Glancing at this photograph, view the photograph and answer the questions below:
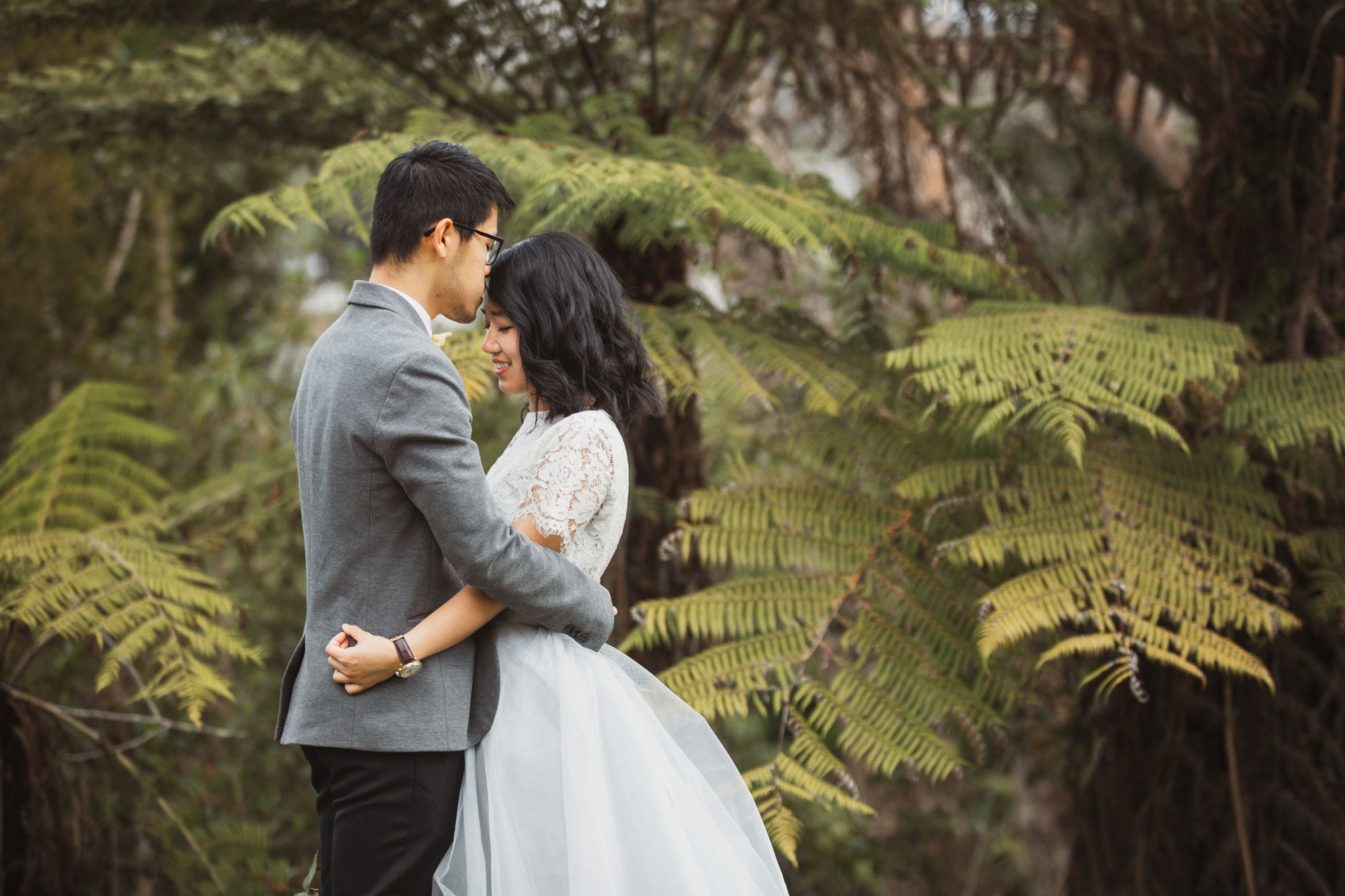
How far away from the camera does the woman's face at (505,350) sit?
5.14 feet

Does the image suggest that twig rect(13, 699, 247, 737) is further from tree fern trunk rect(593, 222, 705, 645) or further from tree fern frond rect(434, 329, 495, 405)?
tree fern trunk rect(593, 222, 705, 645)

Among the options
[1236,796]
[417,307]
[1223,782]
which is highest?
[417,307]

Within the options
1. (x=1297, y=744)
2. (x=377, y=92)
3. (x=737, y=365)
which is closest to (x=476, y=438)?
(x=377, y=92)

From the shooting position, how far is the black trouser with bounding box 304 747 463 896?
1317 millimetres

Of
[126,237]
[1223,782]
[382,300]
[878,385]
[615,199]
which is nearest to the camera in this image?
[382,300]

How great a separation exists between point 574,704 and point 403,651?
268mm

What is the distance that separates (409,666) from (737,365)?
1.37 meters

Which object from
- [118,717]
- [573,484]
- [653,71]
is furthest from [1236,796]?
[118,717]

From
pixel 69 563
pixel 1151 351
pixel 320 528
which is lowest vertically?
pixel 69 563

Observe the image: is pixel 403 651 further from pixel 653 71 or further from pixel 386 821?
pixel 653 71

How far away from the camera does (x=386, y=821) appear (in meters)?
1.33

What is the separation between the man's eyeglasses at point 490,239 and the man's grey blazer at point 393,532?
0.44 ft

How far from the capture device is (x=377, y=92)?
3377mm

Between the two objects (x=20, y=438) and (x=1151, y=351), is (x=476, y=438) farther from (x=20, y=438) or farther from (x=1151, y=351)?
(x=1151, y=351)
